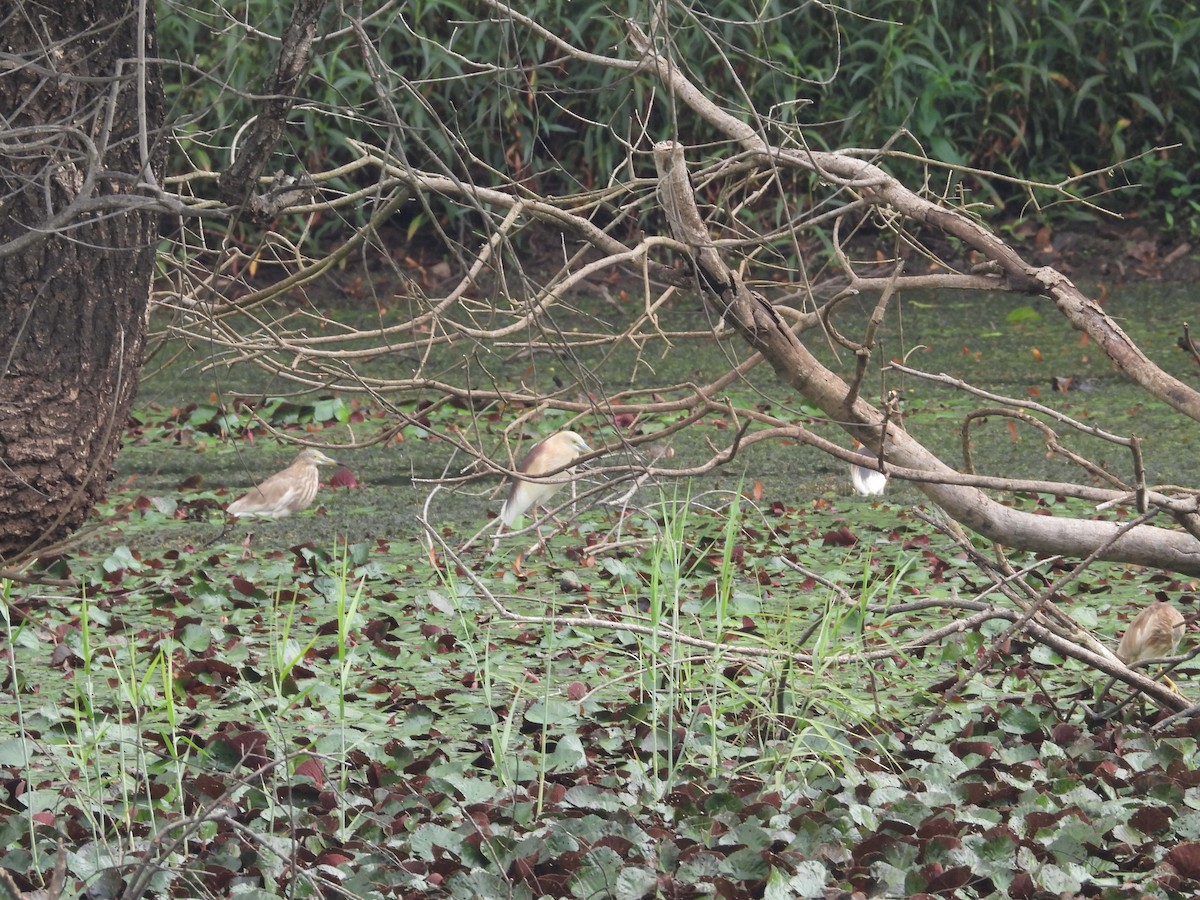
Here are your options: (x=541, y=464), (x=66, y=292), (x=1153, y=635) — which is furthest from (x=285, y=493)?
(x=1153, y=635)

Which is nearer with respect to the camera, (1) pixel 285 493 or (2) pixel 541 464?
(1) pixel 285 493

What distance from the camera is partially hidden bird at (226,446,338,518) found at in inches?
189

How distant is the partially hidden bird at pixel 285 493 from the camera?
4.80 meters

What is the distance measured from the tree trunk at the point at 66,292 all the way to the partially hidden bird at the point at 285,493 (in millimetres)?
676

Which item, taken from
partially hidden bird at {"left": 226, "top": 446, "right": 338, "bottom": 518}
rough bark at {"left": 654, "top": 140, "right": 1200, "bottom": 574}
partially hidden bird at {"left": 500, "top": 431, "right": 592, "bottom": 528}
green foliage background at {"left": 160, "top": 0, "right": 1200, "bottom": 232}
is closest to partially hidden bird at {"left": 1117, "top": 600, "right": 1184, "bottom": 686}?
rough bark at {"left": 654, "top": 140, "right": 1200, "bottom": 574}

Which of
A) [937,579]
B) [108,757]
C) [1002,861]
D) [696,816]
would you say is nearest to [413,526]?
[937,579]

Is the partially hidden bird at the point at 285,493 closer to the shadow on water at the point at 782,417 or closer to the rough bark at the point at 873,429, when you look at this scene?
the shadow on water at the point at 782,417

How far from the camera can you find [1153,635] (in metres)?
3.43

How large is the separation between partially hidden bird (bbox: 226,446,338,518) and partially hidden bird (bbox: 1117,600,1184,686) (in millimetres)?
2467

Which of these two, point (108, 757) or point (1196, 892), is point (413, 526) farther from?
point (1196, 892)

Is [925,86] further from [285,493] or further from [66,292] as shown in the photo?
[66,292]

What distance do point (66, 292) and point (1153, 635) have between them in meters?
2.56

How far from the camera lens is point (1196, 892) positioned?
2.35 m

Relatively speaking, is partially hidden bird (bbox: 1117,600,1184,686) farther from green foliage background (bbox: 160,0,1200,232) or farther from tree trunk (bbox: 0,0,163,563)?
green foliage background (bbox: 160,0,1200,232)
